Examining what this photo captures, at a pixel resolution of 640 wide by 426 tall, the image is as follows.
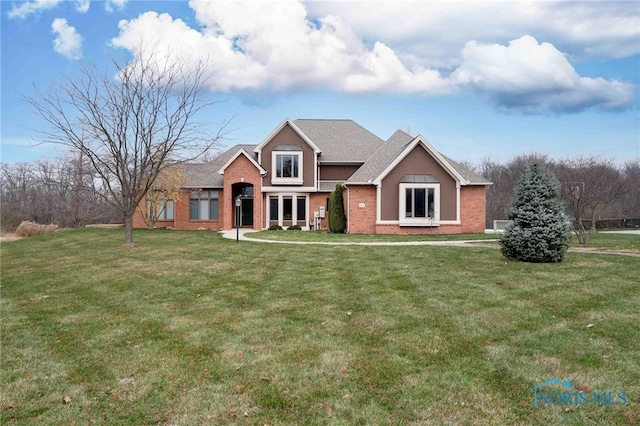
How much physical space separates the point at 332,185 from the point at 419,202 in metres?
7.50

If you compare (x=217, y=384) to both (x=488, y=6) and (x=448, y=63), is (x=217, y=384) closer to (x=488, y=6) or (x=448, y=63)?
(x=488, y=6)

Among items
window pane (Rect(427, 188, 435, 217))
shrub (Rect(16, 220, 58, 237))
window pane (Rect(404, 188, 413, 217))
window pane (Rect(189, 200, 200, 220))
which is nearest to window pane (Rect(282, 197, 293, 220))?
window pane (Rect(189, 200, 200, 220))

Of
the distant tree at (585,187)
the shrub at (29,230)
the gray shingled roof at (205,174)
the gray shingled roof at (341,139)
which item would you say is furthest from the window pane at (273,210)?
the distant tree at (585,187)

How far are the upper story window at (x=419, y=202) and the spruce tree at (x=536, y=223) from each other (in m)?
10.9

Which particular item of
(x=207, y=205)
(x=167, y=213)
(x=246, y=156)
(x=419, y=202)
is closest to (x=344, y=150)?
(x=246, y=156)

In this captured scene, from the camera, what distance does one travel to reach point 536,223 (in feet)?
36.7

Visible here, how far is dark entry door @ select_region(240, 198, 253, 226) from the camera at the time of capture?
1163 inches

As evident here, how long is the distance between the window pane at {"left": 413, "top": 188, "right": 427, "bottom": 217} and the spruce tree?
36.0 feet

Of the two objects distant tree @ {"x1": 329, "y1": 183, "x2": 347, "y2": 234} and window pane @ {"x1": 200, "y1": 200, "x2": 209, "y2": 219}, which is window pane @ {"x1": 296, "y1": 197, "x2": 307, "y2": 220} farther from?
window pane @ {"x1": 200, "y1": 200, "x2": 209, "y2": 219}

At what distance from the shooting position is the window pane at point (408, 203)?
23.1 metres

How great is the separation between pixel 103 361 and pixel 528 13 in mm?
16695

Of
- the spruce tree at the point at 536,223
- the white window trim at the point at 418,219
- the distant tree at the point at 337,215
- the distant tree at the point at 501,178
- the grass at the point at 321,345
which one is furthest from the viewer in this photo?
the distant tree at the point at 501,178

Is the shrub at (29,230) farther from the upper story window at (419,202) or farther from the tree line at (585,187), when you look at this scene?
the tree line at (585,187)

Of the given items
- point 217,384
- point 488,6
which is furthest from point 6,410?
point 488,6
